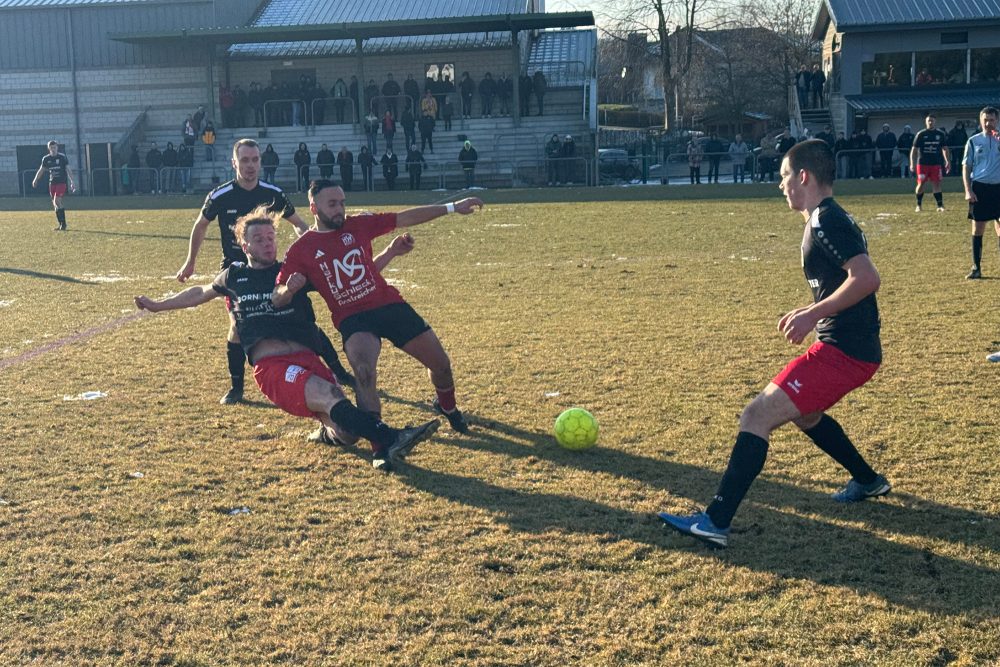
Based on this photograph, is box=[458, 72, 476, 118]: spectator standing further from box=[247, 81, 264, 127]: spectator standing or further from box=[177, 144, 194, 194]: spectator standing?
box=[177, 144, 194, 194]: spectator standing

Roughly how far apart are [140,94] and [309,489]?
43.1 m

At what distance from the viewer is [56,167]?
23.5 metres

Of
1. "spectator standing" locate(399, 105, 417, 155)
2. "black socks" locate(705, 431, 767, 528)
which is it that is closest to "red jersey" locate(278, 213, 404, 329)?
"black socks" locate(705, 431, 767, 528)

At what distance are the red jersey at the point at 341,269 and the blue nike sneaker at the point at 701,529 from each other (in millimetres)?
2639

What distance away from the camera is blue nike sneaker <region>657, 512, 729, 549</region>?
4.75m

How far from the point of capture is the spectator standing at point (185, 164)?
38.3 metres

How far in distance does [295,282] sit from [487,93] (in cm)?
3439

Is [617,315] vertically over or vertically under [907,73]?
under

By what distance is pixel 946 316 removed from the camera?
10062mm

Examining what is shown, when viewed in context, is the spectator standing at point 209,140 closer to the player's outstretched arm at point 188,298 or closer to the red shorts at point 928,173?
the red shorts at point 928,173

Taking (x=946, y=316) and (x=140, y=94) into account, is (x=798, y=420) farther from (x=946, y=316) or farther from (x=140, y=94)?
(x=140, y=94)

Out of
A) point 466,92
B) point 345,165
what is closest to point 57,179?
point 345,165

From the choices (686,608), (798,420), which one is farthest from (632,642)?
(798,420)

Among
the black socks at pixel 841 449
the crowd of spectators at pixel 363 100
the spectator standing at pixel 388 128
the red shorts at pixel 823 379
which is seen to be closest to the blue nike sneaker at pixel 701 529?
the red shorts at pixel 823 379
